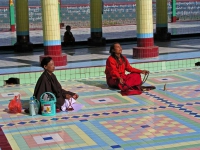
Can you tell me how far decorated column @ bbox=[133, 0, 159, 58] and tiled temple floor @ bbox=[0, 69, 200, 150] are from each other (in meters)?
2.42

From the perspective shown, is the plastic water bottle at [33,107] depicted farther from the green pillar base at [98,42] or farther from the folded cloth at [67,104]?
the green pillar base at [98,42]

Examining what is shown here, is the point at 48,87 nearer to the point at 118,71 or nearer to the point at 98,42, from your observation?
the point at 118,71

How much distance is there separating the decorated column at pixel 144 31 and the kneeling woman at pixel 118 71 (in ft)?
8.92

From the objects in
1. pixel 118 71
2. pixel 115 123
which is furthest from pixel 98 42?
pixel 115 123

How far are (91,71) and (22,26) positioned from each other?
4031 millimetres

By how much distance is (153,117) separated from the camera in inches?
288

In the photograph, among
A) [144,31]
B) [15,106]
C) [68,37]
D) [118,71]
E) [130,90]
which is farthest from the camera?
[68,37]

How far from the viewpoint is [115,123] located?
279 inches

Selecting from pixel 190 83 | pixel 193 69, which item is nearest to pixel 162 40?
pixel 193 69

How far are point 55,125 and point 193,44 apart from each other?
7.92m

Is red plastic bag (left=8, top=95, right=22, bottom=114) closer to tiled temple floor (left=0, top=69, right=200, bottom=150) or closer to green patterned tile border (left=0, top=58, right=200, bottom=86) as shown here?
tiled temple floor (left=0, top=69, right=200, bottom=150)

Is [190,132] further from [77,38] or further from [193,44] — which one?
[77,38]

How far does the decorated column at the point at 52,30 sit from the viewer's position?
10828mm

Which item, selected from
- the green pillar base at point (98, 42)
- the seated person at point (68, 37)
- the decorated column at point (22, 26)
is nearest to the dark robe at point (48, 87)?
the decorated column at point (22, 26)
